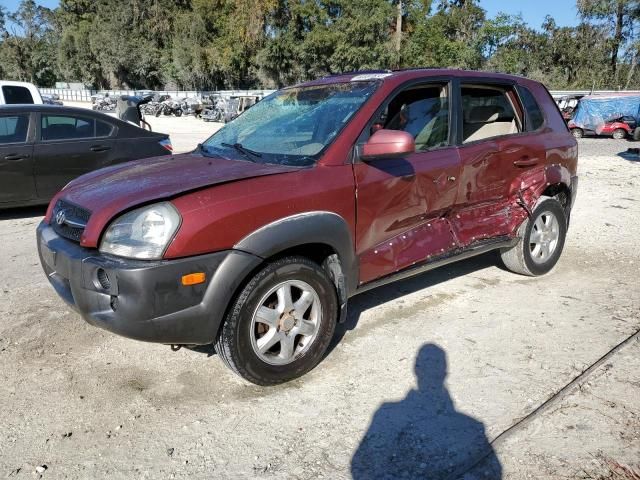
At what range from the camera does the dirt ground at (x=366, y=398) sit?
2.56 metres

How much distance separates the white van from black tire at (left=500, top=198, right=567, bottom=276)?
9461mm

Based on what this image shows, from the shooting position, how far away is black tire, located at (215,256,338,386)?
9.54 feet

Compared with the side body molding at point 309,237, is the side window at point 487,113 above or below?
above

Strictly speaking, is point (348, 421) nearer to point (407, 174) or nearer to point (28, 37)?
point (407, 174)

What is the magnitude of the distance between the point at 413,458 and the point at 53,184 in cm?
622

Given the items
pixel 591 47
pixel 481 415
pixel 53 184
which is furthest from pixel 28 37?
pixel 481 415

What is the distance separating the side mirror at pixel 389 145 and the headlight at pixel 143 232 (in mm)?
1246

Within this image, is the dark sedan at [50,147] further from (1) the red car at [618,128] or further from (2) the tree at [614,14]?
(2) the tree at [614,14]

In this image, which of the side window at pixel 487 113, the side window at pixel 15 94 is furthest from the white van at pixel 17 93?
the side window at pixel 487 113

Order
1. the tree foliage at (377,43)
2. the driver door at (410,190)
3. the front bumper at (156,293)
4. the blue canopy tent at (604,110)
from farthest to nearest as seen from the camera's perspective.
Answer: the tree foliage at (377,43)
the blue canopy tent at (604,110)
the driver door at (410,190)
the front bumper at (156,293)

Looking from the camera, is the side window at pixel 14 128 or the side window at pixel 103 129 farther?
the side window at pixel 103 129

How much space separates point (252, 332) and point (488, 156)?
242 cm

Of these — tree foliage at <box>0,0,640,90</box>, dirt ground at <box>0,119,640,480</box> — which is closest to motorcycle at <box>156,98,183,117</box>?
tree foliage at <box>0,0,640,90</box>

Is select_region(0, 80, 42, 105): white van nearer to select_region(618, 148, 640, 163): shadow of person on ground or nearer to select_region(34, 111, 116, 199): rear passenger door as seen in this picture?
select_region(34, 111, 116, 199): rear passenger door
